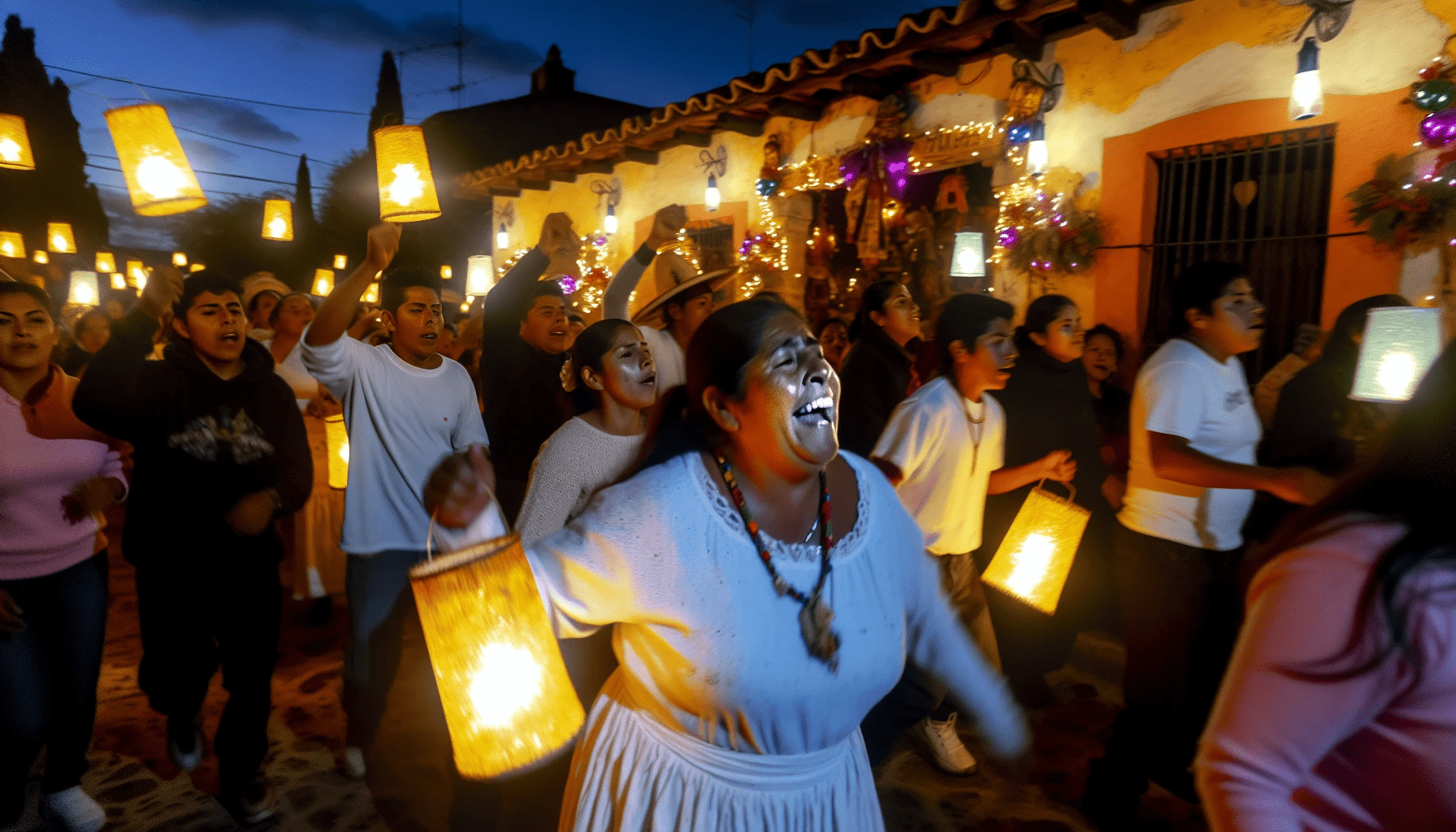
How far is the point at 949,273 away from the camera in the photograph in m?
7.46

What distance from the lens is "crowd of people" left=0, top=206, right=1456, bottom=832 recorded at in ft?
4.31

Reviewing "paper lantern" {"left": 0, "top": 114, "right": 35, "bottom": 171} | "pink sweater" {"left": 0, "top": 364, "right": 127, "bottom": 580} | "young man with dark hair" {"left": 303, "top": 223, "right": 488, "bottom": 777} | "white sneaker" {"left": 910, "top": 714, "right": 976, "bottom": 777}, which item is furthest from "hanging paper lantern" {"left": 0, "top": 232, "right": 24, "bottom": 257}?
"white sneaker" {"left": 910, "top": 714, "right": 976, "bottom": 777}

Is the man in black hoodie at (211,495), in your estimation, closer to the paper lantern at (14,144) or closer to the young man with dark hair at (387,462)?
the young man with dark hair at (387,462)

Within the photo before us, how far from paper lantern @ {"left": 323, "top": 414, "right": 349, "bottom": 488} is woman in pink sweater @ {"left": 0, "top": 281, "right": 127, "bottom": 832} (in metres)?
1.66

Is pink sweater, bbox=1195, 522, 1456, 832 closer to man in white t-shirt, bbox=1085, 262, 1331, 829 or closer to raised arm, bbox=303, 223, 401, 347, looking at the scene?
man in white t-shirt, bbox=1085, 262, 1331, 829

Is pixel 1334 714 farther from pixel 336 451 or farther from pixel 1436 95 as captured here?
pixel 336 451

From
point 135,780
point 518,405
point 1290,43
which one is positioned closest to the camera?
point 135,780

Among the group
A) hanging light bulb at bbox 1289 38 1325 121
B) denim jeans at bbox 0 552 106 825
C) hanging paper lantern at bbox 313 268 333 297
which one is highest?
hanging light bulb at bbox 1289 38 1325 121

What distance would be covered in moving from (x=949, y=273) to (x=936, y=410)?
4248mm

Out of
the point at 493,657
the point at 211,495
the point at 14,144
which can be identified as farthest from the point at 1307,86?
the point at 14,144

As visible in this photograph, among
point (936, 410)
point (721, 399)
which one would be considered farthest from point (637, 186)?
point (721, 399)

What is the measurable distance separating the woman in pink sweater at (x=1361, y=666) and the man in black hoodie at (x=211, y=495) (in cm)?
331

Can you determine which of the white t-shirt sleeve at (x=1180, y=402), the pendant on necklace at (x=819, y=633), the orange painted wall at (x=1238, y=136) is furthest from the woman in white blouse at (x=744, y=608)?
the orange painted wall at (x=1238, y=136)

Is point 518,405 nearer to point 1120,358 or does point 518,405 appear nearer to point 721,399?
point 721,399
